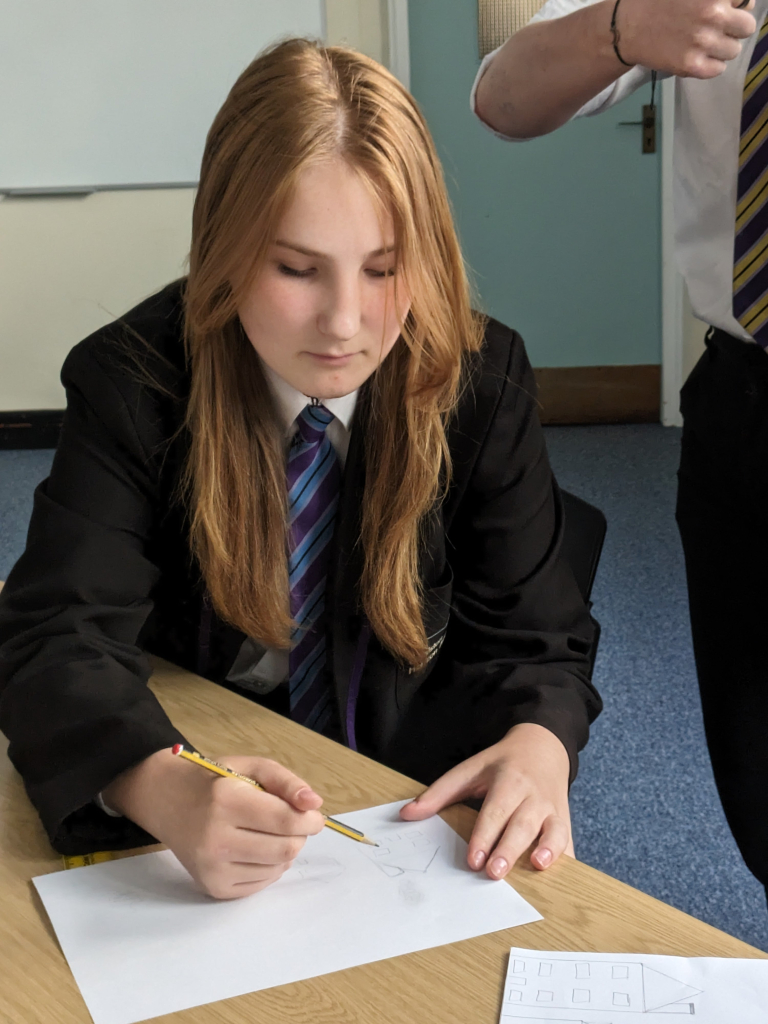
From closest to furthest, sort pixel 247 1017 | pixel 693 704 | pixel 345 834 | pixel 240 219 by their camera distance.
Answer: pixel 247 1017
pixel 345 834
pixel 240 219
pixel 693 704

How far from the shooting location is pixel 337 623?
979 millimetres

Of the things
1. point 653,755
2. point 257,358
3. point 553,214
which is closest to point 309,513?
point 257,358

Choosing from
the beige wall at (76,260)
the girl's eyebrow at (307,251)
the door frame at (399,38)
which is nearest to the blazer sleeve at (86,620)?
the girl's eyebrow at (307,251)

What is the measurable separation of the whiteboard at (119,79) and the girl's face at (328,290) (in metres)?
3.36

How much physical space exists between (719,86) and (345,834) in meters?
0.77

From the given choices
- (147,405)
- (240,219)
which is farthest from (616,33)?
(147,405)

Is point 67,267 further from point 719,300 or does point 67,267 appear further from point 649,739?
point 719,300

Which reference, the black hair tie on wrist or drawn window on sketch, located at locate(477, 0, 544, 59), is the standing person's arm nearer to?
the black hair tie on wrist

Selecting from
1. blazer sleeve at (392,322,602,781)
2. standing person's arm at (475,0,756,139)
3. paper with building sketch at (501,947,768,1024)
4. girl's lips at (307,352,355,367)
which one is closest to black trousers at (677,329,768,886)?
blazer sleeve at (392,322,602,781)

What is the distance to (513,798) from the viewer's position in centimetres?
74

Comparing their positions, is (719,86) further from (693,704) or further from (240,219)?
(693,704)

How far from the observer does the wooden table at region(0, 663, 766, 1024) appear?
56 cm

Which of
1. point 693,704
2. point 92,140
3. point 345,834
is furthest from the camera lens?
point 92,140

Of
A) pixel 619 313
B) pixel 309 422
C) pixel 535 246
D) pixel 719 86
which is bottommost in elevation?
pixel 619 313
